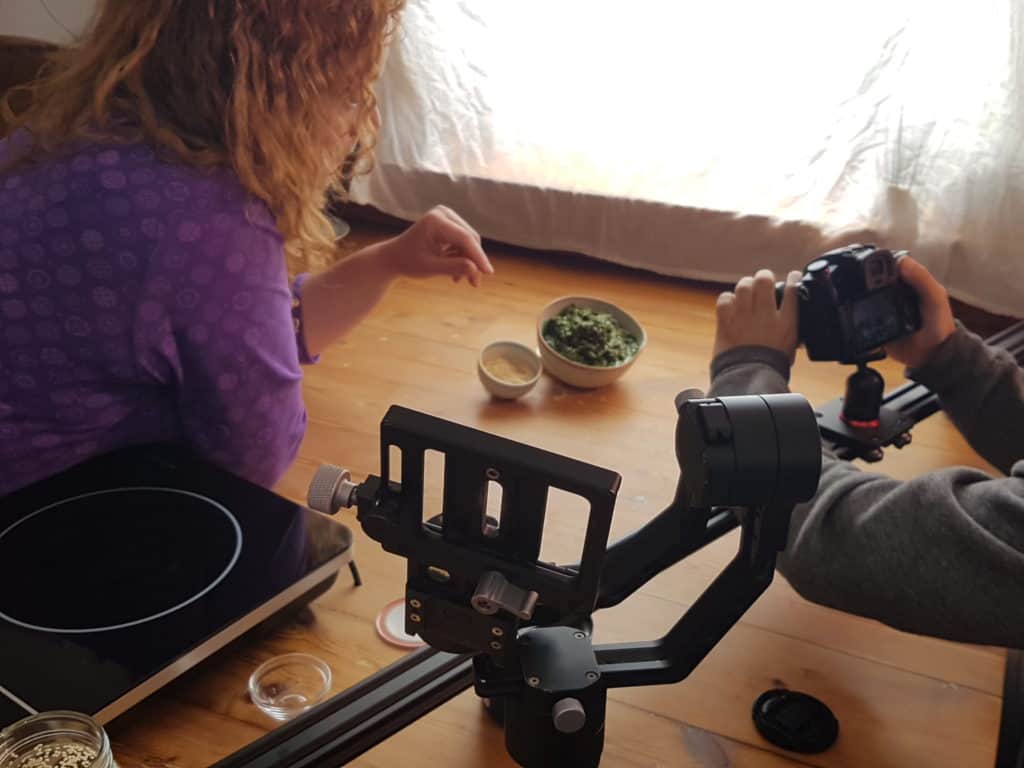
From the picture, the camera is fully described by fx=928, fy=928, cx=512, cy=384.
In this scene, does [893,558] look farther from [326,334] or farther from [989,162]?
[989,162]

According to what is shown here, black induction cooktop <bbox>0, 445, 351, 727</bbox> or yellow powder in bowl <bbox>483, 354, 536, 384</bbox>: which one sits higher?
black induction cooktop <bbox>0, 445, 351, 727</bbox>

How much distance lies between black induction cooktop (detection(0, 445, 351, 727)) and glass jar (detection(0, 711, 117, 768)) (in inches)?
4.4

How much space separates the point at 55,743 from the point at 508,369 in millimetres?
793

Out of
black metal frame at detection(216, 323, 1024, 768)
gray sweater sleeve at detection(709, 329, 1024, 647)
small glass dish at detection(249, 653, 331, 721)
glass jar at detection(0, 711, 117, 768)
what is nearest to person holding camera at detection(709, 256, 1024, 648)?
gray sweater sleeve at detection(709, 329, 1024, 647)

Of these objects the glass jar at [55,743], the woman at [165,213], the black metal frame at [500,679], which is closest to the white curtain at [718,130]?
the woman at [165,213]

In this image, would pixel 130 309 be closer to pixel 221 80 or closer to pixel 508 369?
pixel 221 80

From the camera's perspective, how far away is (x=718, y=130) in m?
1.61

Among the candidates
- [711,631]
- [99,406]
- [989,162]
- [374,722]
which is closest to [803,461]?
[711,631]

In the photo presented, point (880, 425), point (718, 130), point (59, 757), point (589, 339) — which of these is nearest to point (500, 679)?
point (59, 757)

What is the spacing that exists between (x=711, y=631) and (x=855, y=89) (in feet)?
3.86

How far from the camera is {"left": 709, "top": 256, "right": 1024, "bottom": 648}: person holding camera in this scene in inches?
27.5

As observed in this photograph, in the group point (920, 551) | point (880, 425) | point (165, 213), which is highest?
point (165, 213)

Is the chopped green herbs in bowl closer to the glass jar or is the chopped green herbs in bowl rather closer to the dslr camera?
the dslr camera

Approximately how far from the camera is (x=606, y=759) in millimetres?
769
